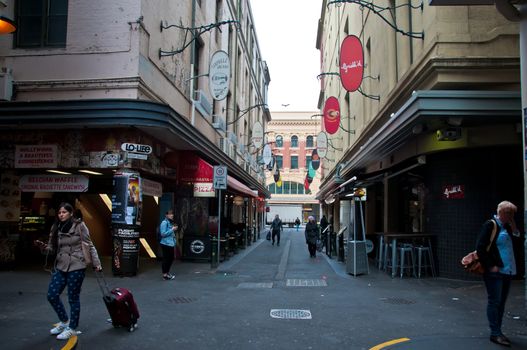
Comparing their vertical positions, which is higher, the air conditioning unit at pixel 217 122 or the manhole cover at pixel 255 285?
the air conditioning unit at pixel 217 122

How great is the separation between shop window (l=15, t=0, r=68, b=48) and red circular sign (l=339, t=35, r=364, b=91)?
811cm

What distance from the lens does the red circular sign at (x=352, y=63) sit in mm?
14352

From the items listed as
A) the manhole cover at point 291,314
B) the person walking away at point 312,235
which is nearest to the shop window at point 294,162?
the person walking away at point 312,235

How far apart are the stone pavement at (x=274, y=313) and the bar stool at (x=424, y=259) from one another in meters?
0.49

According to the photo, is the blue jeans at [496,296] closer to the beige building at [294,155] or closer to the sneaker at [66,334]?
the sneaker at [66,334]

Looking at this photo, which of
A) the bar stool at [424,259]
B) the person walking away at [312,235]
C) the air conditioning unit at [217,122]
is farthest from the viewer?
the air conditioning unit at [217,122]

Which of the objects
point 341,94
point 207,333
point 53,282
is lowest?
point 207,333

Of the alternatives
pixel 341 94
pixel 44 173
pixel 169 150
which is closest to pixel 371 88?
pixel 169 150

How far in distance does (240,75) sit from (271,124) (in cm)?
4087

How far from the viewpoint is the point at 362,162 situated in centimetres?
1808

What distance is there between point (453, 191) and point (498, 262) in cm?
555

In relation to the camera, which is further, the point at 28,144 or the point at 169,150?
the point at 169,150

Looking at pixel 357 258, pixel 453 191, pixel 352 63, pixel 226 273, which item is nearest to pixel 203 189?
pixel 226 273

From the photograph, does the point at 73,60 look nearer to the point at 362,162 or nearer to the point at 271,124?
the point at 362,162
